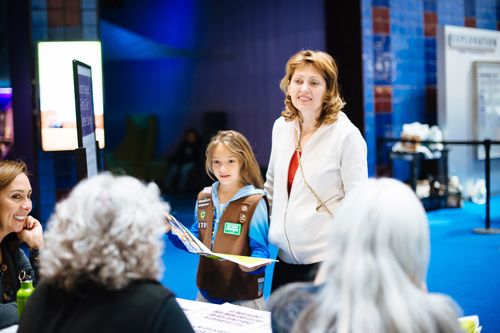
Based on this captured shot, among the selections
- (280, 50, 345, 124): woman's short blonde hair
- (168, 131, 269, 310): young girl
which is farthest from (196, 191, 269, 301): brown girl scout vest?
(280, 50, 345, 124): woman's short blonde hair

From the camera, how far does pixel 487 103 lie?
9344 mm

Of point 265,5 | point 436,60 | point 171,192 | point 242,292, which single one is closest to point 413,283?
point 242,292

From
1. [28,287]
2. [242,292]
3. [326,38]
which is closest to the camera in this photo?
[28,287]

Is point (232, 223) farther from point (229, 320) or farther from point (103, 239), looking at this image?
point (103, 239)

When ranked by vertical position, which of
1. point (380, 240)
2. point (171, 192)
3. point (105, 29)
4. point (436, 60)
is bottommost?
point (171, 192)

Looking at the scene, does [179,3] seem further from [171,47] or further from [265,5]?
[265,5]

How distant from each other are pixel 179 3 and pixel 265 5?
7.09 ft

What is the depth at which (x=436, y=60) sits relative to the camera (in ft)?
29.7

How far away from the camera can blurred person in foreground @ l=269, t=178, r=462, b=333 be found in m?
1.05

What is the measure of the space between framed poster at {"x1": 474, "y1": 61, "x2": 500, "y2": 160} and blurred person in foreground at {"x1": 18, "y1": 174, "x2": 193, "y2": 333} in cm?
872

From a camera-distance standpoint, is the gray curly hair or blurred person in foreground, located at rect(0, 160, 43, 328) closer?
the gray curly hair

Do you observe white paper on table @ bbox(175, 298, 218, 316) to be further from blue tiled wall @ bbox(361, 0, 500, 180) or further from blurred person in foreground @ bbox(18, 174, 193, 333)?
blue tiled wall @ bbox(361, 0, 500, 180)

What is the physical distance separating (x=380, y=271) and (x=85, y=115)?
148 centimetres

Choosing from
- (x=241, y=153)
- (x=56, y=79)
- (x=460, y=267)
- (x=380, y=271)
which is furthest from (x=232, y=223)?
(x=56, y=79)
